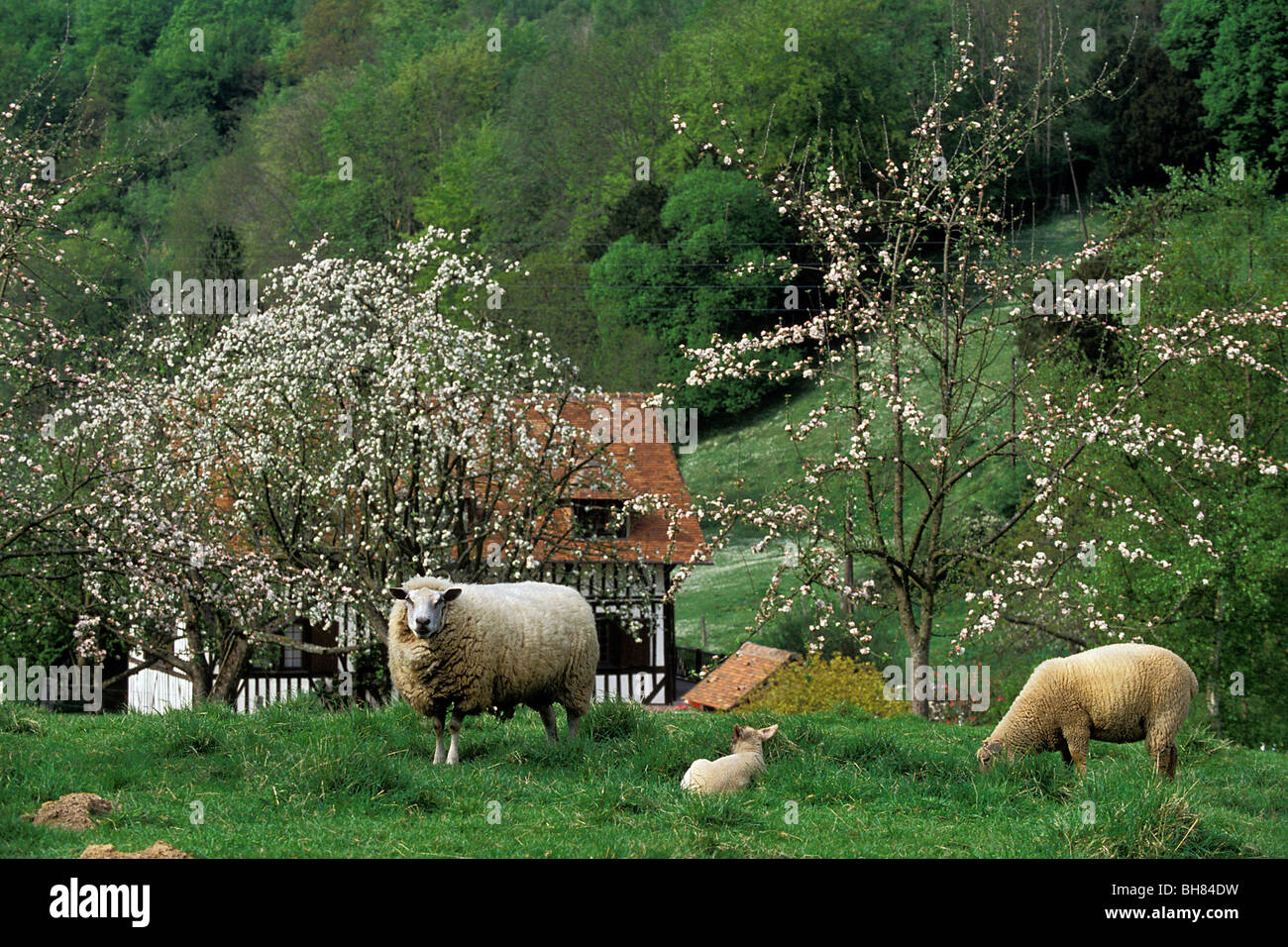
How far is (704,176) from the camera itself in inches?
2785

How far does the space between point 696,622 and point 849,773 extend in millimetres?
38867

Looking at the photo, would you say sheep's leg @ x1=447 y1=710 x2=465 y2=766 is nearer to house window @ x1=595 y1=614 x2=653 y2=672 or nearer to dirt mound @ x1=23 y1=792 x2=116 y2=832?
dirt mound @ x1=23 y1=792 x2=116 y2=832

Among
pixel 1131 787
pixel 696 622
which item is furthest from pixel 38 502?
pixel 696 622

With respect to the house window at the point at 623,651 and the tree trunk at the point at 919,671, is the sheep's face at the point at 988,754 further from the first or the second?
the house window at the point at 623,651

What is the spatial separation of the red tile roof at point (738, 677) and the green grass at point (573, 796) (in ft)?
42.8

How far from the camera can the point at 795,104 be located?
7281cm

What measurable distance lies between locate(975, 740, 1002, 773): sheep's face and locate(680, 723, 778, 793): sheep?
202cm

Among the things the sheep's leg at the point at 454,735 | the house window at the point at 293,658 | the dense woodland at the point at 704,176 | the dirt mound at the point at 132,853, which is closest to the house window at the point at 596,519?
the house window at the point at 293,658

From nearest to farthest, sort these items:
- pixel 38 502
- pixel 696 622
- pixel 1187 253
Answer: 1. pixel 38 502
2. pixel 1187 253
3. pixel 696 622

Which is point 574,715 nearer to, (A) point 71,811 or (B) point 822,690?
(A) point 71,811

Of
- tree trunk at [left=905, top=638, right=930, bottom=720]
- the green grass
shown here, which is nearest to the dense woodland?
tree trunk at [left=905, top=638, right=930, bottom=720]

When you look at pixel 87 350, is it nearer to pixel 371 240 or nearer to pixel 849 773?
pixel 849 773

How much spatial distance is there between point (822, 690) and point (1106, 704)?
8737mm

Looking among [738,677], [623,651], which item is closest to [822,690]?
[738,677]
